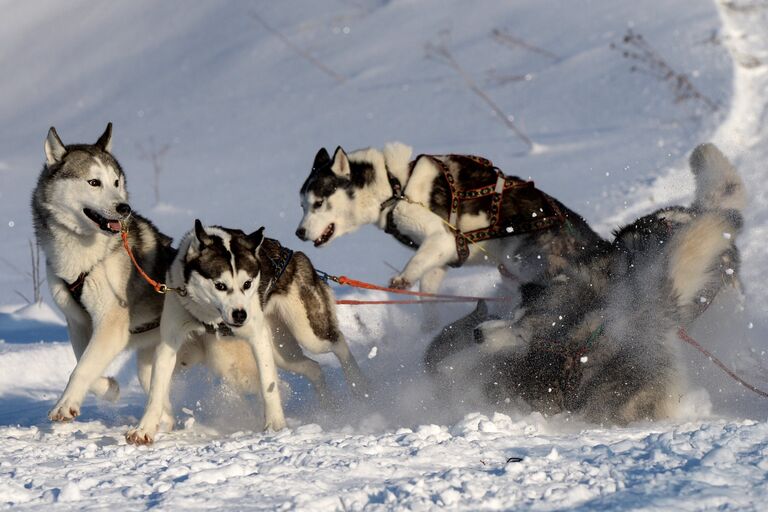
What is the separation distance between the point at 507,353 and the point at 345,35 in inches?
434

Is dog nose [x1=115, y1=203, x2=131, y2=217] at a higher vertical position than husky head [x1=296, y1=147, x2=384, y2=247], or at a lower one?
lower

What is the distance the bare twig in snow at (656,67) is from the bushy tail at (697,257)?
5263 mm

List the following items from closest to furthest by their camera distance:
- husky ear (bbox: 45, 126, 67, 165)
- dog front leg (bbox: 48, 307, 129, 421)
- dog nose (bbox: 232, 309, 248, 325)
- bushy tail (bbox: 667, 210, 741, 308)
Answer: dog nose (bbox: 232, 309, 248, 325)
dog front leg (bbox: 48, 307, 129, 421)
husky ear (bbox: 45, 126, 67, 165)
bushy tail (bbox: 667, 210, 741, 308)

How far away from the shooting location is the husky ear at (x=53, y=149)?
13.9 feet

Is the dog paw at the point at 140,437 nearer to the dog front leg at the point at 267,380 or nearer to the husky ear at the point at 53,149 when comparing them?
the dog front leg at the point at 267,380

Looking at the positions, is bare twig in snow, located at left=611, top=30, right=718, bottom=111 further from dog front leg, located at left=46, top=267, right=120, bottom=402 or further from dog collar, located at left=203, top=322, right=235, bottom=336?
dog front leg, located at left=46, top=267, right=120, bottom=402

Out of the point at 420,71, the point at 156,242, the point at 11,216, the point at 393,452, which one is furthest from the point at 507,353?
the point at 420,71

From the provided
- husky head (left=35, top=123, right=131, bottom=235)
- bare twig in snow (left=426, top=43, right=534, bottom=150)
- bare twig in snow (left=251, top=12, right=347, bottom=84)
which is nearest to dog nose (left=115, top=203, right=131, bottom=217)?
husky head (left=35, top=123, right=131, bottom=235)

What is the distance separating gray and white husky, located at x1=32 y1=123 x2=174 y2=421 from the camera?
416cm

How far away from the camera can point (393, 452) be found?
3326mm

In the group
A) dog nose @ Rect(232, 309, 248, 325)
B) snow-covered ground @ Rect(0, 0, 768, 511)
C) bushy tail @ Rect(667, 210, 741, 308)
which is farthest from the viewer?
bushy tail @ Rect(667, 210, 741, 308)

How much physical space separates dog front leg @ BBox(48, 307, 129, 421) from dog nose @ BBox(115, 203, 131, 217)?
1.32 ft

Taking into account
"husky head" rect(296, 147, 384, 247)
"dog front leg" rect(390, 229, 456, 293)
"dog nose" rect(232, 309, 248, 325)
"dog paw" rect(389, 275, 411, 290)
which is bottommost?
"dog nose" rect(232, 309, 248, 325)

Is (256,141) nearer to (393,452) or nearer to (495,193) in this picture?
(495,193)
